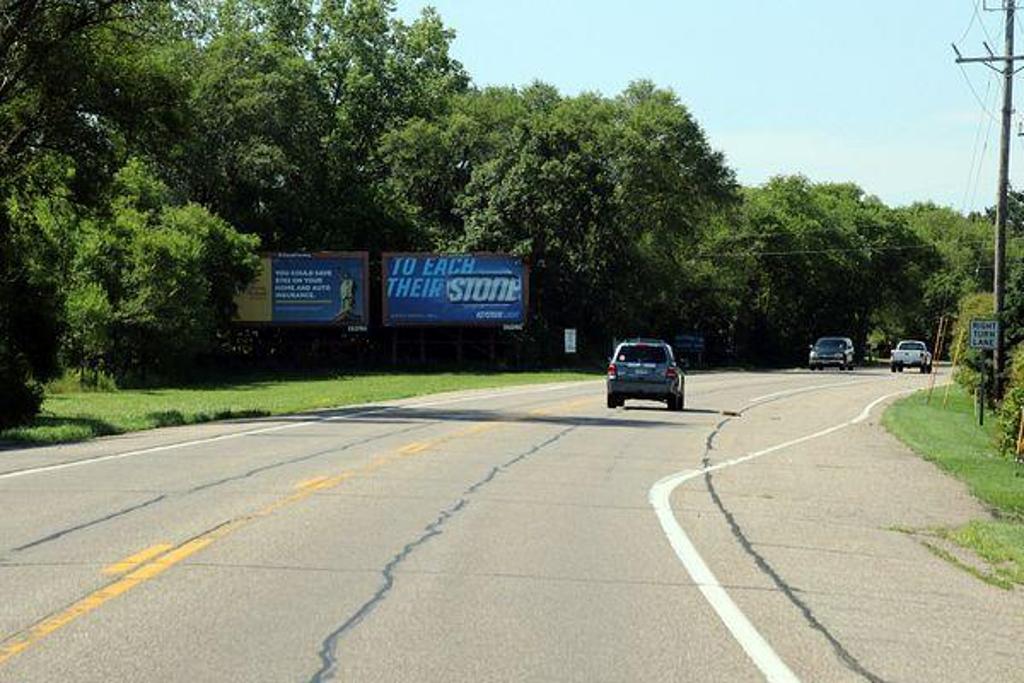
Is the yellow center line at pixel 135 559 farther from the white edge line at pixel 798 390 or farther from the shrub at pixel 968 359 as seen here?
the shrub at pixel 968 359

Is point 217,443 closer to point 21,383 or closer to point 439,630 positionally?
point 21,383

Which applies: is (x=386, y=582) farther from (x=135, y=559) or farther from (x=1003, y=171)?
(x=1003, y=171)

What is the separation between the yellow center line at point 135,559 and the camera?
9.34m

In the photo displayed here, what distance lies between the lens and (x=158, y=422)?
27422mm

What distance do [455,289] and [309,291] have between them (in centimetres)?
759

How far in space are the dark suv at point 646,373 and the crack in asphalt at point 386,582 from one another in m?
16.3

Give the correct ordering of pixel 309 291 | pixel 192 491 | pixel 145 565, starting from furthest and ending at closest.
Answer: pixel 309 291 → pixel 192 491 → pixel 145 565

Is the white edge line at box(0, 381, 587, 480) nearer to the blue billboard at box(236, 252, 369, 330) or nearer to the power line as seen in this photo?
the blue billboard at box(236, 252, 369, 330)

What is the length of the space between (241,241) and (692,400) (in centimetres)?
2925

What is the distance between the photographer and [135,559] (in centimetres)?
977

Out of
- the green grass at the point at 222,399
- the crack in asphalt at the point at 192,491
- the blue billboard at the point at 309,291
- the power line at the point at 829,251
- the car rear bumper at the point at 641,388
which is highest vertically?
the power line at the point at 829,251

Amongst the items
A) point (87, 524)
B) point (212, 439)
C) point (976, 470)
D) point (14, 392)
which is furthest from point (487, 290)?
point (87, 524)

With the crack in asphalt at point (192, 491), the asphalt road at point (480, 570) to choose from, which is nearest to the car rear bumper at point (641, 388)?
the crack in asphalt at point (192, 491)

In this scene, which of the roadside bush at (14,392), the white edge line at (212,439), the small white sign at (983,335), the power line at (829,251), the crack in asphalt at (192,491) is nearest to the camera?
the crack in asphalt at (192,491)
